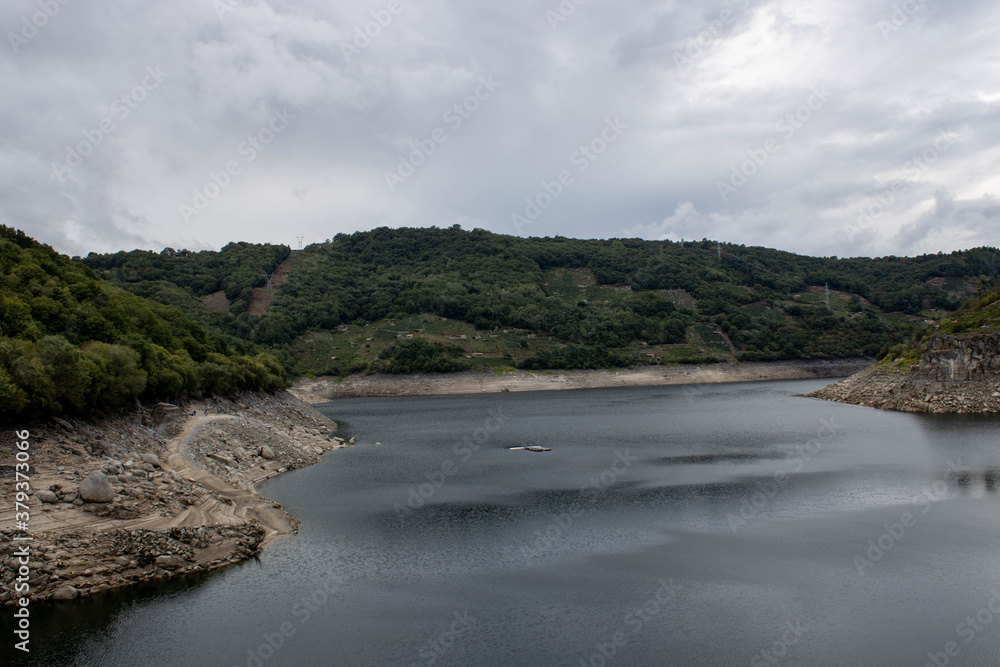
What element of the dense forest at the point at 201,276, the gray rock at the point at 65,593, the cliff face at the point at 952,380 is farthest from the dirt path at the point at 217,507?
the dense forest at the point at 201,276

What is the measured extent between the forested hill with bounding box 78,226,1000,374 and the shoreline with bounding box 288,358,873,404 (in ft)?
5.57

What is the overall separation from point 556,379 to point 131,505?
3045 inches

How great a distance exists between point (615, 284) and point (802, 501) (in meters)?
111

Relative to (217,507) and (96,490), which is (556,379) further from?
(96,490)

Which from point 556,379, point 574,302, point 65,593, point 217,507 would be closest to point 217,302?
point 556,379

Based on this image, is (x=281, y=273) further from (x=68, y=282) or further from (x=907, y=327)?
(x=907, y=327)

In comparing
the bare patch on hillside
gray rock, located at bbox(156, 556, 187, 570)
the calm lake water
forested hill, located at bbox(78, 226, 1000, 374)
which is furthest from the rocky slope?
the bare patch on hillside

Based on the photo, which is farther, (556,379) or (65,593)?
(556,379)

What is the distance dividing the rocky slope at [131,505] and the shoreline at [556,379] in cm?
5829

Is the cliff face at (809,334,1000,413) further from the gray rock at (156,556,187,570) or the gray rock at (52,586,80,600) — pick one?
the gray rock at (52,586,80,600)

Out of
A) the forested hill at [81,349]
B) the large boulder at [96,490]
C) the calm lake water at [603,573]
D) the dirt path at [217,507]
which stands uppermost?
the forested hill at [81,349]

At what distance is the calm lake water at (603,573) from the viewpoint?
1296 centimetres

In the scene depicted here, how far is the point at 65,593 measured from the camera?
49.6ft

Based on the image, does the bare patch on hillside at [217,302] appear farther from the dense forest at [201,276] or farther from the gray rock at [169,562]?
the gray rock at [169,562]
